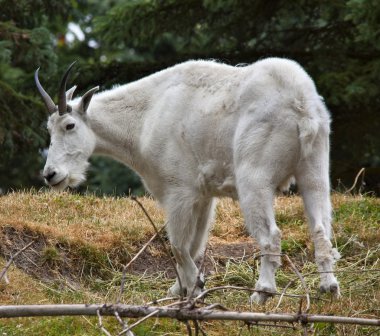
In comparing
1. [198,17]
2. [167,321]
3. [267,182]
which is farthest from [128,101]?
[198,17]

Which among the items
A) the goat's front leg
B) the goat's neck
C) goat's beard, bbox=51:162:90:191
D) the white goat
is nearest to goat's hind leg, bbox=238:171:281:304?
the white goat

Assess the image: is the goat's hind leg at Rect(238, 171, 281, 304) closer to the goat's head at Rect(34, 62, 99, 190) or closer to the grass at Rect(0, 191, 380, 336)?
the grass at Rect(0, 191, 380, 336)

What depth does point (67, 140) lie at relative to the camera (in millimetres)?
8703

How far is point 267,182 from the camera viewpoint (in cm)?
736

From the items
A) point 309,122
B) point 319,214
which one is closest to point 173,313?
point 319,214

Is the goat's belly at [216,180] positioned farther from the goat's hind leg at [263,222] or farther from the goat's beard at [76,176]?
the goat's beard at [76,176]

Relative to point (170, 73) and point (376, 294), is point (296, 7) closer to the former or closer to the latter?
point (170, 73)

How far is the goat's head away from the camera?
8.63m

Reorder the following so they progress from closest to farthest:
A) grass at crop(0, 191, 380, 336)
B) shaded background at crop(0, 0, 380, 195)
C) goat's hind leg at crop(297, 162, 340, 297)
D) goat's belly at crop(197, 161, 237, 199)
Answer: grass at crop(0, 191, 380, 336) → goat's hind leg at crop(297, 162, 340, 297) → goat's belly at crop(197, 161, 237, 199) → shaded background at crop(0, 0, 380, 195)

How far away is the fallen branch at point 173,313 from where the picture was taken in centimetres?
518

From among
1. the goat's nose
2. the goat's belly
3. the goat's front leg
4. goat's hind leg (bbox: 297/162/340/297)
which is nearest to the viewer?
goat's hind leg (bbox: 297/162/340/297)

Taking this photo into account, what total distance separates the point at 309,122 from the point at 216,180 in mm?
1038

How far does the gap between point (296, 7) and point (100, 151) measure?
6.46 metres

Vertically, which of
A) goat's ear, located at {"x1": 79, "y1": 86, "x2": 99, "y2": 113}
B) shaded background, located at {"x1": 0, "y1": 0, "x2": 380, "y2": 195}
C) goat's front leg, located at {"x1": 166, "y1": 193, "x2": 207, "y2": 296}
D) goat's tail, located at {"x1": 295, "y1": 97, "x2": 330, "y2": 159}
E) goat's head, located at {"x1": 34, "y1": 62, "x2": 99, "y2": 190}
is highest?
goat's tail, located at {"x1": 295, "y1": 97, "x2": 330, "y2": 159}
